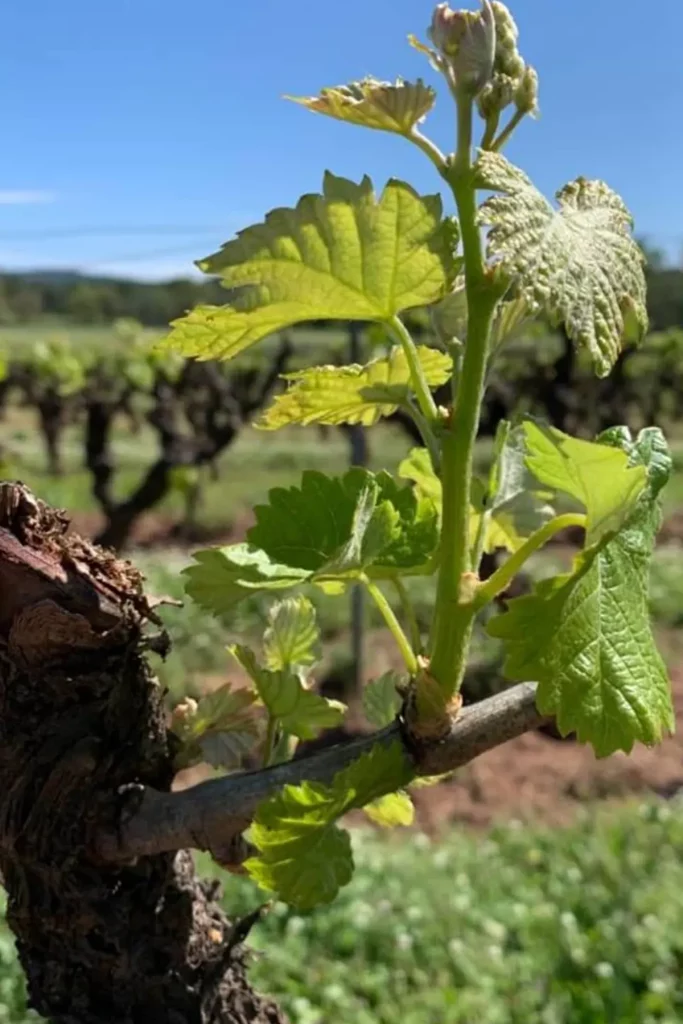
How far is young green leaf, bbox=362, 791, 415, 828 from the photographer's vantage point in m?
1.08

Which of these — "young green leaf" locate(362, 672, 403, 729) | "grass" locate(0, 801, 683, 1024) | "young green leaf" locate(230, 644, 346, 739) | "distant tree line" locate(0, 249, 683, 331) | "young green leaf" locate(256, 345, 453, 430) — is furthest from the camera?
"distant tree line" locate(0, 249, 683, 331)

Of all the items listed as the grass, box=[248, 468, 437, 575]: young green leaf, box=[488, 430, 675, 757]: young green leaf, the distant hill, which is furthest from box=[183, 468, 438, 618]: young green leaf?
the distant hill

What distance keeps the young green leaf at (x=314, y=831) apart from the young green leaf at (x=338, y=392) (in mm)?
265

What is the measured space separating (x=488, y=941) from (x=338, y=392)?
2.81 m

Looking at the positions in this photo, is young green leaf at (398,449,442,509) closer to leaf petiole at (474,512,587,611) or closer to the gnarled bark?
leaf petiole at (474,512,587,611)

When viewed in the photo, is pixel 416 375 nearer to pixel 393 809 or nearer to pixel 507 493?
pixel 507 493

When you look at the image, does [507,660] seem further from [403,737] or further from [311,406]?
[311,406]

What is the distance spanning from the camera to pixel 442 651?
2.80ft

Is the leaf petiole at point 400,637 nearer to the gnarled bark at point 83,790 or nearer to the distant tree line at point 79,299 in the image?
the gnarled bark at point 83,790

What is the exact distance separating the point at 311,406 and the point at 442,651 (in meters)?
0.22

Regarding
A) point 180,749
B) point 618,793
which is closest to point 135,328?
point 618,793

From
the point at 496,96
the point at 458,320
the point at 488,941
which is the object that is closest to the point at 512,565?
the point at 458,320

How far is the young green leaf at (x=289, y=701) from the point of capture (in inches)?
41.2

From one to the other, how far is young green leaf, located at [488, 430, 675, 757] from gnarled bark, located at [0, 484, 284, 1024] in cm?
37
